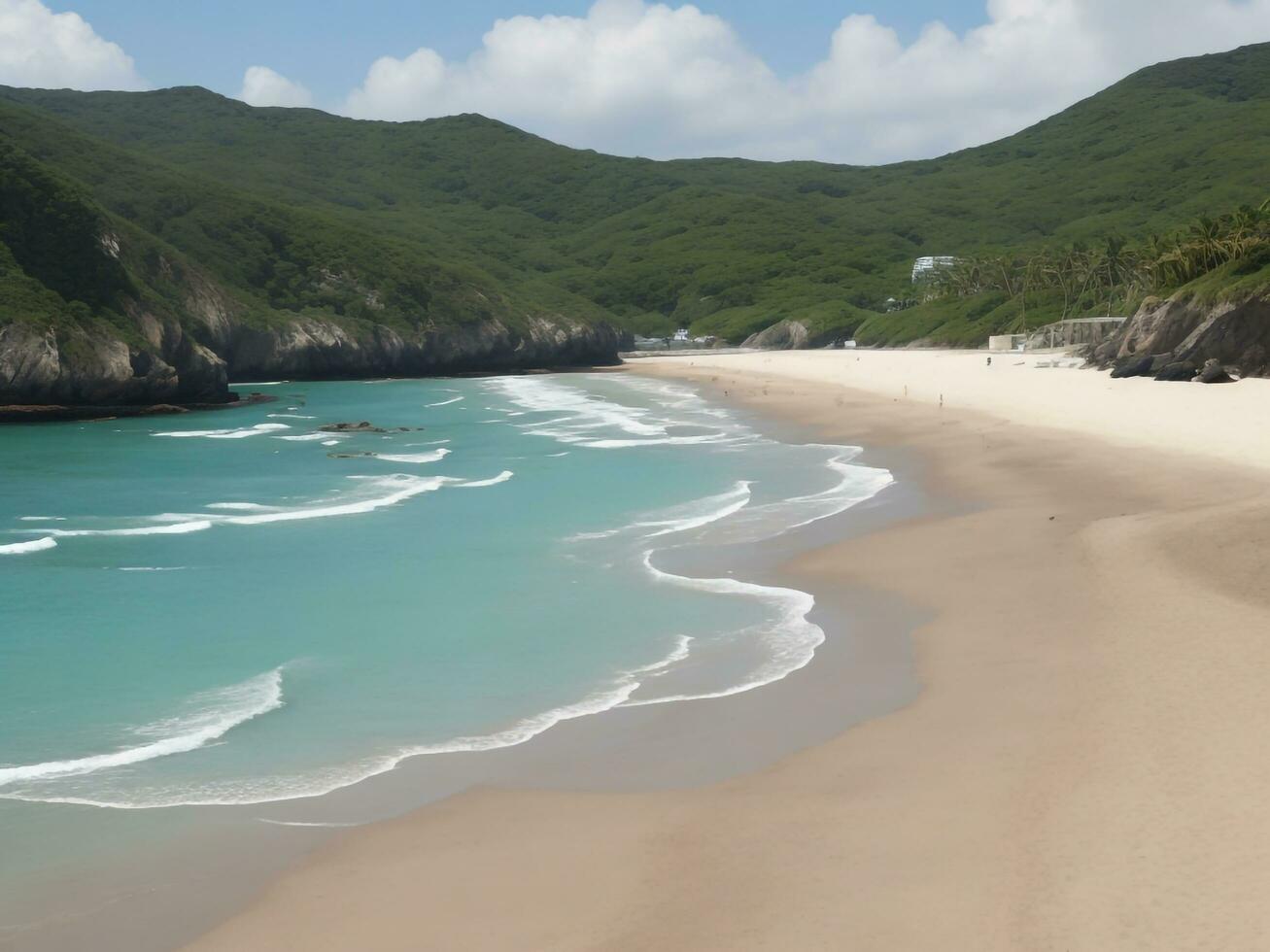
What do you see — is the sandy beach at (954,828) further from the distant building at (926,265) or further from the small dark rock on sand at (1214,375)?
the distant building at (926,265)

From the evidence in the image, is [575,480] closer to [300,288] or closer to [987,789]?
[987,789]

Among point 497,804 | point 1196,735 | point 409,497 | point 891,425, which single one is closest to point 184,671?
point 497,804

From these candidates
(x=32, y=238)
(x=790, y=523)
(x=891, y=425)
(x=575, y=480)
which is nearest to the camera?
(x=790, y=523)

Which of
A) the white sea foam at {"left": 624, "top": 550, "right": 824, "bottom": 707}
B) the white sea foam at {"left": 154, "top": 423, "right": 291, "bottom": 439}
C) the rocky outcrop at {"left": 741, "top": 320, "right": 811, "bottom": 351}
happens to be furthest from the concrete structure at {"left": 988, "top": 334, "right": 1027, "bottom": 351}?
the white sea foam at {"left": 624, "top": 550, "right": 824, "bottom": 707}

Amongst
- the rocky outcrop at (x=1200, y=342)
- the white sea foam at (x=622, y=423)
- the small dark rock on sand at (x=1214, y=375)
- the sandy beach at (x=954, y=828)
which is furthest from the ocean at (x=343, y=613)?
the rocky outcrop at (x=1200, y=342)

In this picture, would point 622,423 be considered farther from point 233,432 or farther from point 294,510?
point 294,510
